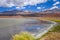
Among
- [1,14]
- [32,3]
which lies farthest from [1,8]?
[32,3]

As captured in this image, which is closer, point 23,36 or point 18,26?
point 23,36

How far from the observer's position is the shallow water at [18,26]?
2.03 metres

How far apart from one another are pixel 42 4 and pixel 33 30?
14.8 inches

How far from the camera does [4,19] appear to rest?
6.81ft

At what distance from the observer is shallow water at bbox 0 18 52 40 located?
2031 mm

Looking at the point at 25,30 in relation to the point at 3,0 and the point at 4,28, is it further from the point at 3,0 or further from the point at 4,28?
the point at 3,0

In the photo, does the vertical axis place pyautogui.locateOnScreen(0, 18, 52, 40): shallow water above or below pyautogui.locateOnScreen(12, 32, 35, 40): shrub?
above

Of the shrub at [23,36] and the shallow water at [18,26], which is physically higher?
the shallow water at [18,26]

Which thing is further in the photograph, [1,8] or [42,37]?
[1,8]

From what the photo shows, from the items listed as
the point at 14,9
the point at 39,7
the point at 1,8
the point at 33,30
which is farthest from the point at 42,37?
the point at 1,8

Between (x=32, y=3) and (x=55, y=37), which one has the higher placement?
(x=32, y=3)

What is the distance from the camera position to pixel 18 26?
207 centimetres

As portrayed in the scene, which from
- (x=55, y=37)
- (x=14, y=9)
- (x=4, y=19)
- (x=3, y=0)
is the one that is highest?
(x=3, y=0)

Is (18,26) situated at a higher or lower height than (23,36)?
higher
